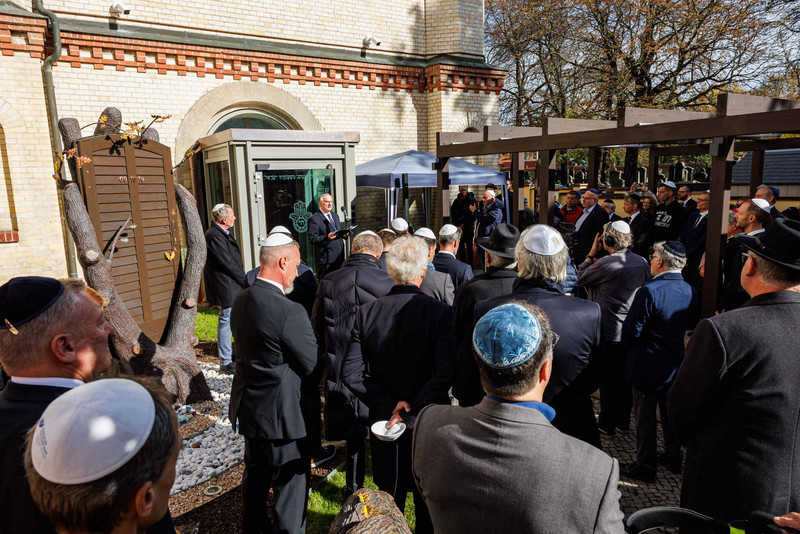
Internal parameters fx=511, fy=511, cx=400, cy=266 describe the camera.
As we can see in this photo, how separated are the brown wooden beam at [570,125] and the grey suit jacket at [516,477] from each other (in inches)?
227

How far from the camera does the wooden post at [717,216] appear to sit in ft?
16.8

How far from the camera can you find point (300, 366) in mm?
3143

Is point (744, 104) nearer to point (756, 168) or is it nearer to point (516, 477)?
point (516, 477)

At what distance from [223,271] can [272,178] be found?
11.0 ft

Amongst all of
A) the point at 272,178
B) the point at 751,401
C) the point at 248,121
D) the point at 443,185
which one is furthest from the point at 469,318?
the point at 248,121

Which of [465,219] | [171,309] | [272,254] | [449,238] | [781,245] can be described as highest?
[781,245]

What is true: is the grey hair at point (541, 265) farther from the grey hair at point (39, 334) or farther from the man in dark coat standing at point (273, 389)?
the grey hair at point (39, 334)

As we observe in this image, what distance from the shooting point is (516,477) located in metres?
1.41

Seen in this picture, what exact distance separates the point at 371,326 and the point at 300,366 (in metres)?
0.51

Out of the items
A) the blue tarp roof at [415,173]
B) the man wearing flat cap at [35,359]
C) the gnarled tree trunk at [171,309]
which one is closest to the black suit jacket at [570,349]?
the man wearing flat cap at [35,359]

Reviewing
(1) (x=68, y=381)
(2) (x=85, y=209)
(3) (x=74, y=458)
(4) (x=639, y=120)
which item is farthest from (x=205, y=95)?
(3) (x=74, y=458)

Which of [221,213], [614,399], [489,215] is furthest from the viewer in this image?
[489,215]

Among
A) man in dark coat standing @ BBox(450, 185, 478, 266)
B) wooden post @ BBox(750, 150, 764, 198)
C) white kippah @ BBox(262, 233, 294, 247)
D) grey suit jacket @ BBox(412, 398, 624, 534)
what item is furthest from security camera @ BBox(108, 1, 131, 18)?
wooden post @ BBox(750, 150, 764, 198)

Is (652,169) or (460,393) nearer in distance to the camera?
(460,393)
